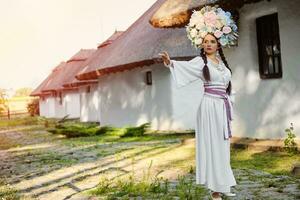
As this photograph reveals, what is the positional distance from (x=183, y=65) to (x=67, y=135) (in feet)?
40.6

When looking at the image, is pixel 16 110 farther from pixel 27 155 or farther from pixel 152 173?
pixel 152 173

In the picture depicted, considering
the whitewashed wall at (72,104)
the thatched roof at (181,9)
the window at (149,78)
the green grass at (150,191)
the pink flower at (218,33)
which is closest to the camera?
the pink flower at (218,33)

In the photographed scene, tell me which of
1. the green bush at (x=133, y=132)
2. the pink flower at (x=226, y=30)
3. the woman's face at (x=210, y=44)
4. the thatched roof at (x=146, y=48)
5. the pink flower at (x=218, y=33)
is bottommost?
the green bush at (x=133, y=132)

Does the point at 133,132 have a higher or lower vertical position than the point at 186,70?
lower

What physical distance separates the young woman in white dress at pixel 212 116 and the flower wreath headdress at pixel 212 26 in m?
0.06

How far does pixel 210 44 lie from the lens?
4.50 meters

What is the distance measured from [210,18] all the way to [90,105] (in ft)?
73.6

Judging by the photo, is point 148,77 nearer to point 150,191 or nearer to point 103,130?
point 103,130

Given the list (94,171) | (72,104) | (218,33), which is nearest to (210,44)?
(218,33)

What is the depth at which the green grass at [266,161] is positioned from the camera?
6.65 m

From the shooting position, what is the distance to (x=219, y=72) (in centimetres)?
449

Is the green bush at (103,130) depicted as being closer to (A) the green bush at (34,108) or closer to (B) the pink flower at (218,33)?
(B) the pink flower at (218,33)

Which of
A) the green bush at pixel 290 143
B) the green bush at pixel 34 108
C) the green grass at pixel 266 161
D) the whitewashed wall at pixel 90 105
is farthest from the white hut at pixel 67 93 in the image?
the green bush at pixel 290 143

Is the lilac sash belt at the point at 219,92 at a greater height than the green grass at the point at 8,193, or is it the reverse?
the lilac sash belt at the point at 219,92
